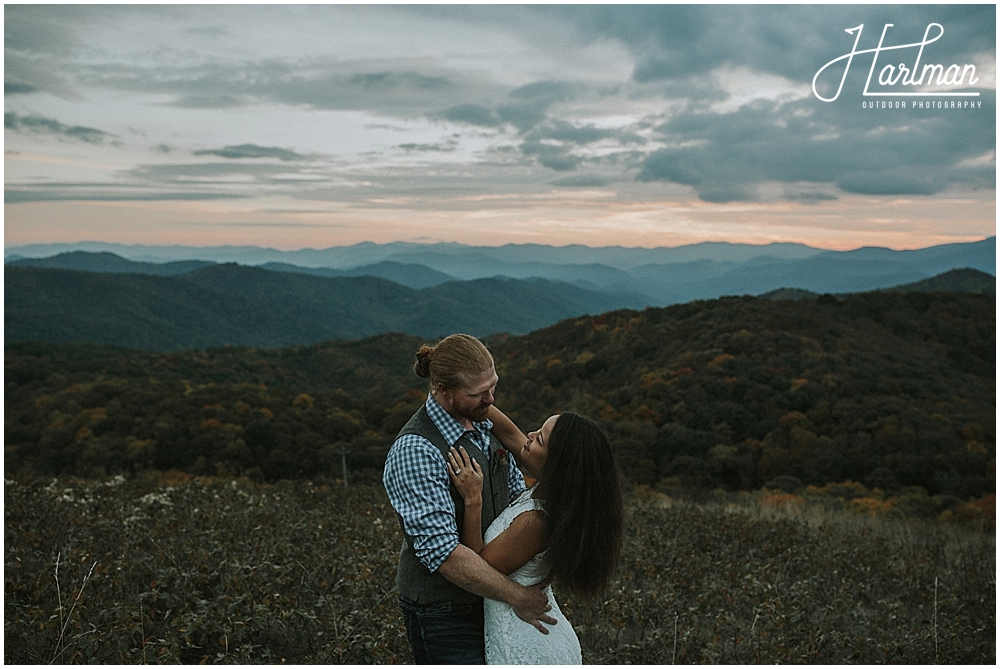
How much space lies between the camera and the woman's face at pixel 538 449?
2414 millimetres

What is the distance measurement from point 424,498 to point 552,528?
45 centimetres

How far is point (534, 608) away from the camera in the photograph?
7.79ft

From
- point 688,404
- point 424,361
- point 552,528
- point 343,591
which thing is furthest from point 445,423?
point 688,404

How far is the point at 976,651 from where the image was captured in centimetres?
520

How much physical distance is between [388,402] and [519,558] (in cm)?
2648

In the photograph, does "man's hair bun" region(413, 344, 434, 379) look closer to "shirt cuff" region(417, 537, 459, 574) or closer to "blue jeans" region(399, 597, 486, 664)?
"shirt cuff" region(417, 537, 459, 574)

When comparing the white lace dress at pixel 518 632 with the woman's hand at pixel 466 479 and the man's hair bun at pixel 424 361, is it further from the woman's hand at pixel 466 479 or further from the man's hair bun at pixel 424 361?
the man's hair bun at pixel 424 361

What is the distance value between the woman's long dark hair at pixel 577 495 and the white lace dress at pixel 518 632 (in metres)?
0.08

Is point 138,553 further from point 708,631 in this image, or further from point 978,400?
point 978,400

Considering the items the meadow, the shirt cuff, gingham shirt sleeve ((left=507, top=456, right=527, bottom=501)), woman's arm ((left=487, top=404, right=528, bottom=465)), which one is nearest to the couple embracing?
the shirt cuff

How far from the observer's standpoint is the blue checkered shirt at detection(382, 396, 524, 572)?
223cm

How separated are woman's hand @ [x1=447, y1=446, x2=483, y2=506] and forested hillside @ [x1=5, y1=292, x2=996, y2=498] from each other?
9.02m

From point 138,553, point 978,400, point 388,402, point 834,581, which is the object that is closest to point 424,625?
point 138,553

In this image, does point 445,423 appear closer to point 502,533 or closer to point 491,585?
point 502,533
